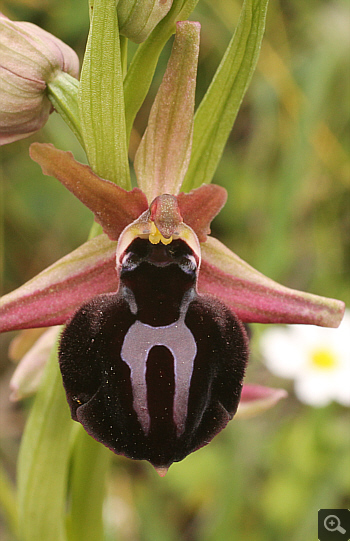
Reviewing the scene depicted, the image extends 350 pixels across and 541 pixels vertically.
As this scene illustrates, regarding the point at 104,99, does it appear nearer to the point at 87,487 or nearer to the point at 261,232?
the point at 87,487

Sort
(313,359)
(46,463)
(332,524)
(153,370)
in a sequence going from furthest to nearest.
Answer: (313,359), (332,524), (46,463), (153,370)

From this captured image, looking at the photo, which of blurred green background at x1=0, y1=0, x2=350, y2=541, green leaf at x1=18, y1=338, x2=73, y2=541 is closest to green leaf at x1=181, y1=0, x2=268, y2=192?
green leaf at x1=18, y1=338, x2=73, y2=541

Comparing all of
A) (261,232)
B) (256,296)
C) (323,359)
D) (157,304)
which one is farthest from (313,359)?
(157,304)

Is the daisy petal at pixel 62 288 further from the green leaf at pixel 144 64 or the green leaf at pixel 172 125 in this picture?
the green leaf at pixel 144 64

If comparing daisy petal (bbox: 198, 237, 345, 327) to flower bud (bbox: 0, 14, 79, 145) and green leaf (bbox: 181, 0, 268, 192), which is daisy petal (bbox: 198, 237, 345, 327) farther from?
flower bud (bbox: 0, 14, 79, 145)

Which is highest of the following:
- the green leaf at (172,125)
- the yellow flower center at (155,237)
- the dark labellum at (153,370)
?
the green leaf at (172,125)

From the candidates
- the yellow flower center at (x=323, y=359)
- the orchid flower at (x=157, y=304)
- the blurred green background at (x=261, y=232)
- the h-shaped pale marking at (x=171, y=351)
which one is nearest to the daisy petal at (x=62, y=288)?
Answer: the orchid flower at (x=157, y=304)
